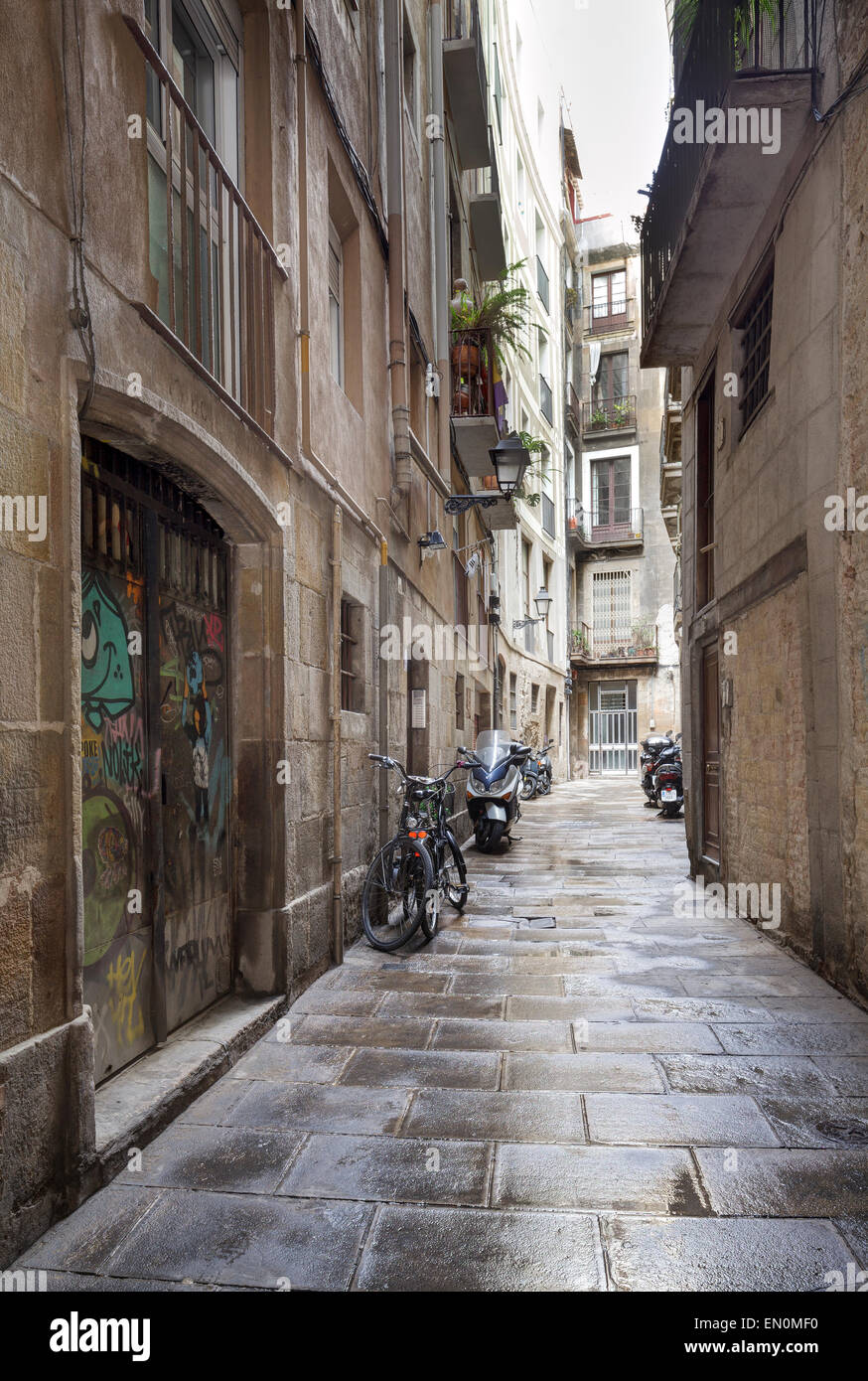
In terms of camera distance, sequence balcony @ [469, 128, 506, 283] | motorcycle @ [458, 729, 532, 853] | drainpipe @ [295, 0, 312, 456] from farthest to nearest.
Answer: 1. balcony @ [469, 128, 506, 283]
2. motorcycle @ [458, 729, 532, 853]
3. drainpipe @ [295, 0, 312, 456]

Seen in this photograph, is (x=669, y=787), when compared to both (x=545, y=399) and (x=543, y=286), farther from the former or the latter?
(x=543, y=286)

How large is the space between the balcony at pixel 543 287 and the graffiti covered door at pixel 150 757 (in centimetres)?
2320

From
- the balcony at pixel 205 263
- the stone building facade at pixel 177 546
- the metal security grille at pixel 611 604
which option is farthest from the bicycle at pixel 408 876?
the metal security grille at pixel 611 604

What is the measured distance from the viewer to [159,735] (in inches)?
152

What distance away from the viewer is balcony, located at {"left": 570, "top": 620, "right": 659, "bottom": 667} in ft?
102

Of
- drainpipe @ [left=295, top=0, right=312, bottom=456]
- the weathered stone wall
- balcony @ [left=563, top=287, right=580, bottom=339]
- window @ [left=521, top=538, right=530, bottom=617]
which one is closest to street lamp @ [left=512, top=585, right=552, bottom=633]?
window @ [left=521, top=538, right=530, bottom=617]

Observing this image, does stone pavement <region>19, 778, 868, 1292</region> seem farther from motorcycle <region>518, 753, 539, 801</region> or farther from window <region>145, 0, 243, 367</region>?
motorcycle <region>518, 753, 539, 801</region>

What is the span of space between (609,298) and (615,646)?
41.5ft

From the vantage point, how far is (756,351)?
275 inches

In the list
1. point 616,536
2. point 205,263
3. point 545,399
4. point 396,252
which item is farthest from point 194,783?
point 616,536

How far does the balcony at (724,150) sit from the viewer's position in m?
5.33

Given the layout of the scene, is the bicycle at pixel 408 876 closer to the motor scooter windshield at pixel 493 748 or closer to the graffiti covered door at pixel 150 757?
the graffiti covered door at pixel 150 757

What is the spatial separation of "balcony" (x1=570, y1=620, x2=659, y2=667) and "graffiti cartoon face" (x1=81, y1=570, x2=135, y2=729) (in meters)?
27.4

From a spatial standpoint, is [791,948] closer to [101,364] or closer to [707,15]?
[101,364]
